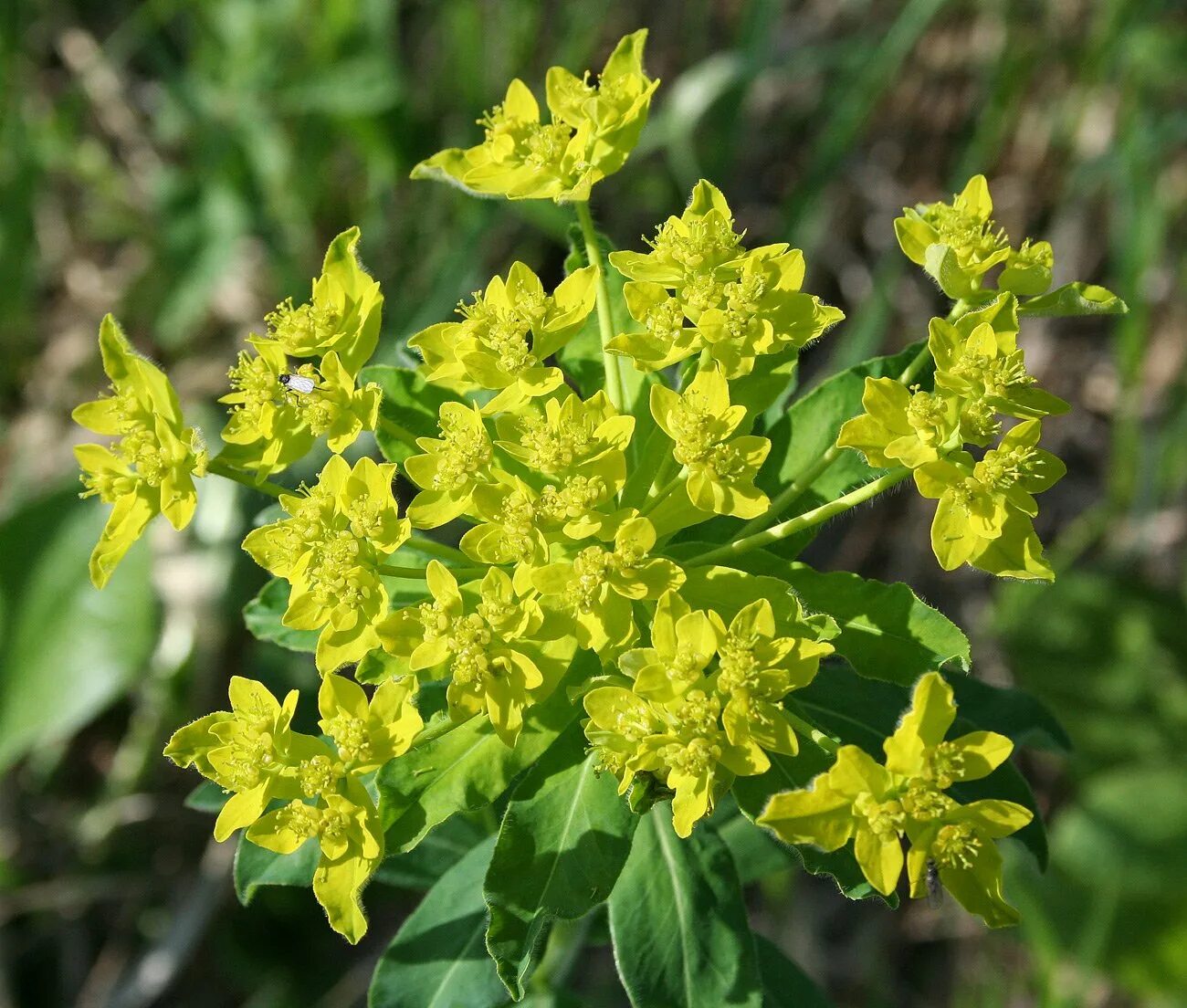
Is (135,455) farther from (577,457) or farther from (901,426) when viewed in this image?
(901,426)

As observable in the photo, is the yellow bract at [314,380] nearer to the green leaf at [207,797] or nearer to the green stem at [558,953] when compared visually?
the green leaf at [207,797]

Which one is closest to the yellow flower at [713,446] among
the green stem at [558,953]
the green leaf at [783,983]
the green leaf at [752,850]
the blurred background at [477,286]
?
the green leaf at [752,850]

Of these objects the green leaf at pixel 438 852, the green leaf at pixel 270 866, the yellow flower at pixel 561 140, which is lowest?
the green leaf at pixel 438 852

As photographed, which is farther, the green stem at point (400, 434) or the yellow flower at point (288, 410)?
the green stem at point (400, 434)

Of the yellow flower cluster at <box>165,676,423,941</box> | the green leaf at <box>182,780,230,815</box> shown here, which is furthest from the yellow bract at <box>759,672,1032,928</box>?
the green leaf at <box>182,780,230,815</box>

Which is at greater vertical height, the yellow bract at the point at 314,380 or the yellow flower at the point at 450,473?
the yellow bract at the point at 314,380

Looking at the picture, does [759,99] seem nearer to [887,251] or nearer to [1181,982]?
[887,251]
